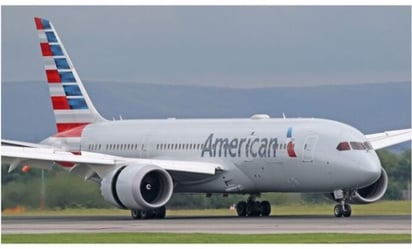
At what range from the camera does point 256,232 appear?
145 ft

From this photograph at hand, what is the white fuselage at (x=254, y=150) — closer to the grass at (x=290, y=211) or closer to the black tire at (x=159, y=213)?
the black tire at (x=159, y=213)

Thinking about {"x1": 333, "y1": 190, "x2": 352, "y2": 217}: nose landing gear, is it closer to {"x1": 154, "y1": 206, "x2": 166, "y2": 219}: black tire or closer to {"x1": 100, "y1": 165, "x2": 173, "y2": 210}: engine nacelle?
{"x1": 100, "y1": 165, "x2": 173, "y2": 210}: engine nacelle

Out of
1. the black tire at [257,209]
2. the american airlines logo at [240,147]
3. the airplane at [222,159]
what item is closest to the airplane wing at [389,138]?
the airplane at [222,159]

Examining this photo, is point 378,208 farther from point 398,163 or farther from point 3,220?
point 3,220

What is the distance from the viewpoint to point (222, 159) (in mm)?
59781

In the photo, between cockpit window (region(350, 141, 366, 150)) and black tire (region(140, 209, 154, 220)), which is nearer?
cockpit window (region(350, 141, 366, 150))

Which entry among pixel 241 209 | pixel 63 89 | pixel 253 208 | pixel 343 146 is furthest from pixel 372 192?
pixel 63 89

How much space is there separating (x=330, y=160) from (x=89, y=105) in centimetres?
1486

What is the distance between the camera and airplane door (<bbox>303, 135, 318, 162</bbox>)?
5622 cm

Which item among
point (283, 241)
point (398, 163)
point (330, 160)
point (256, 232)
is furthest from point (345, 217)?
point (398, 163)

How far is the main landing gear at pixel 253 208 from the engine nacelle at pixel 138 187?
387 cm

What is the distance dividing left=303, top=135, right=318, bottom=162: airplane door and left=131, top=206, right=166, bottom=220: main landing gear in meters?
5.96

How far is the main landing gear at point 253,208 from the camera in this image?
60000 millimetres

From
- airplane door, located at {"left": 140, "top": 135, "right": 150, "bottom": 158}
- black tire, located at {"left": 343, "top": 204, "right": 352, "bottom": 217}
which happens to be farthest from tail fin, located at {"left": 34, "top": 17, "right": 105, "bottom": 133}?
black tire, located at {"left": 343, "top": 204, "right": 352, "bottom": 217}
